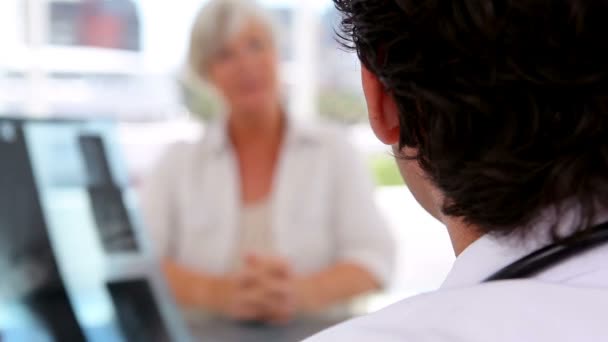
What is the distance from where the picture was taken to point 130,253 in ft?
3.31

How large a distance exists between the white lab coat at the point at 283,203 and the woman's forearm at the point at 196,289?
0.07m

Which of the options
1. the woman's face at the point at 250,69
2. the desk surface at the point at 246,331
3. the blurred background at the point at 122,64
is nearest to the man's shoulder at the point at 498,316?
the desk surface at the point at 246,331

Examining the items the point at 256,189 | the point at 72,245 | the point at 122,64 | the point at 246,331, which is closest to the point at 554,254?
the point at 72,245

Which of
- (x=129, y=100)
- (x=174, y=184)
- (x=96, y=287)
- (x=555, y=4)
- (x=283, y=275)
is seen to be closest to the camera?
(x=555, y=4)

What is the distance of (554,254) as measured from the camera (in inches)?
14.6

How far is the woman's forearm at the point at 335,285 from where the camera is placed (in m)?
1.31

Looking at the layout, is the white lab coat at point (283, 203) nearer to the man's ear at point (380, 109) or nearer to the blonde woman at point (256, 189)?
the blonde woman at point (256, 189)

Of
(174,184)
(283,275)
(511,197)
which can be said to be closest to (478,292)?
(511,197)

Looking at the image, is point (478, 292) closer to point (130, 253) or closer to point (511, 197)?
point (511, 197)

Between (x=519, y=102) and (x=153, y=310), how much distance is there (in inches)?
28.2

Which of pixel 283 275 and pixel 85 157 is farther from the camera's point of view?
pixel 283 275

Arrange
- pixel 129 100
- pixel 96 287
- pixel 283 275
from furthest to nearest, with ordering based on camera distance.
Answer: pixel 129 100
pixel 283 275
pixel 96 287

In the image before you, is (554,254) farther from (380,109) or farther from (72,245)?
(72,245)

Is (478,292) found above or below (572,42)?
below
